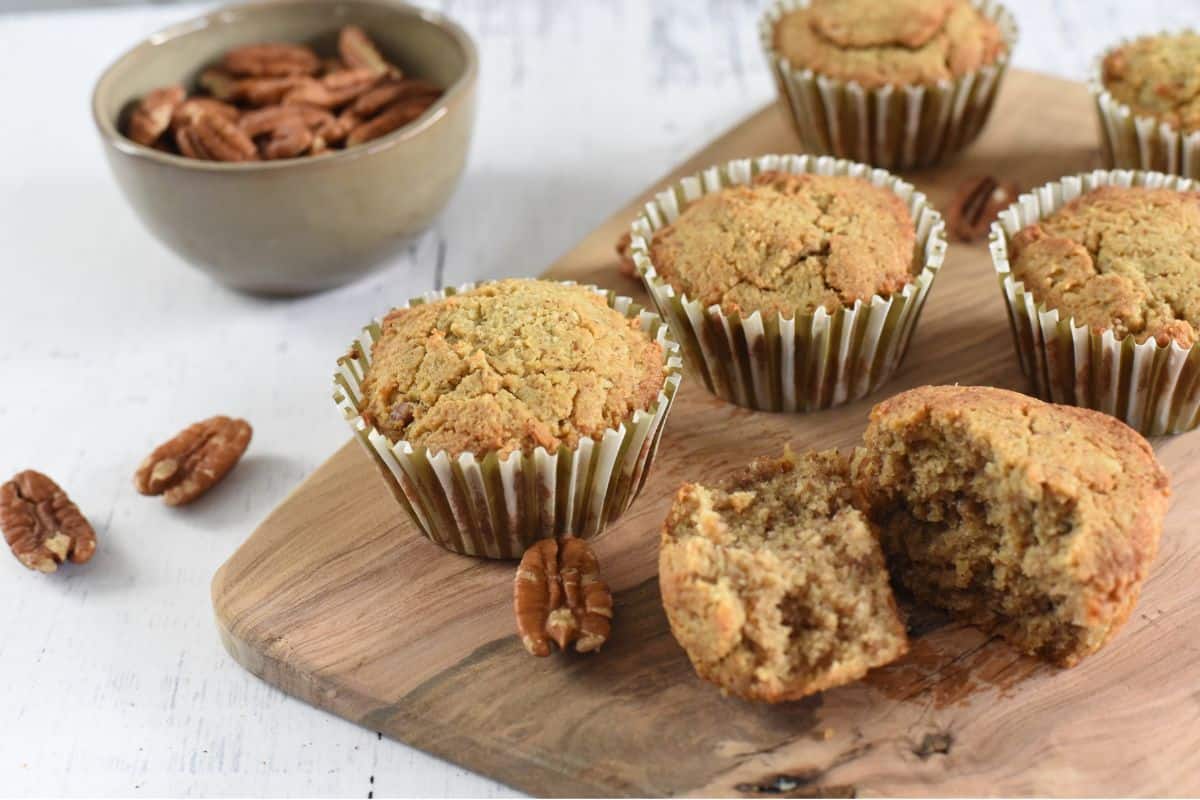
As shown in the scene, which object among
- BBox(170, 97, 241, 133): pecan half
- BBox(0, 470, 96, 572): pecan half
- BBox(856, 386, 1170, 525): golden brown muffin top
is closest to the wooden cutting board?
BBox(856, 386, 1170, 525): golden brown muffin top

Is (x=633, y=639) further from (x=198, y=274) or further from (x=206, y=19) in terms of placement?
Result: (x=206, y=19)

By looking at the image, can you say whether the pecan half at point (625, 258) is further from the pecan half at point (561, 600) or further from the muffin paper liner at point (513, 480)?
the pecan half at point (561, 600)

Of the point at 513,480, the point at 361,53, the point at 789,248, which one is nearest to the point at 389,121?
the point at 361,53

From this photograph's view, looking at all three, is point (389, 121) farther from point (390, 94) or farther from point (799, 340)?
point (799, 340)

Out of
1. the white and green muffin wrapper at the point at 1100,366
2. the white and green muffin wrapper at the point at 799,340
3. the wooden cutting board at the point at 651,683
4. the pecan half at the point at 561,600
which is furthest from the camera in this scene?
the white and green muffin wrapper at the point at 799,340

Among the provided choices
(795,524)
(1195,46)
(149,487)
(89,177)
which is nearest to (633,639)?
(795,524)

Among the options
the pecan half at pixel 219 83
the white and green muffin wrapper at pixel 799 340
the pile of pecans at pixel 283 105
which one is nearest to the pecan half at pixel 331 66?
the pile of pecans at pixel 283 105
